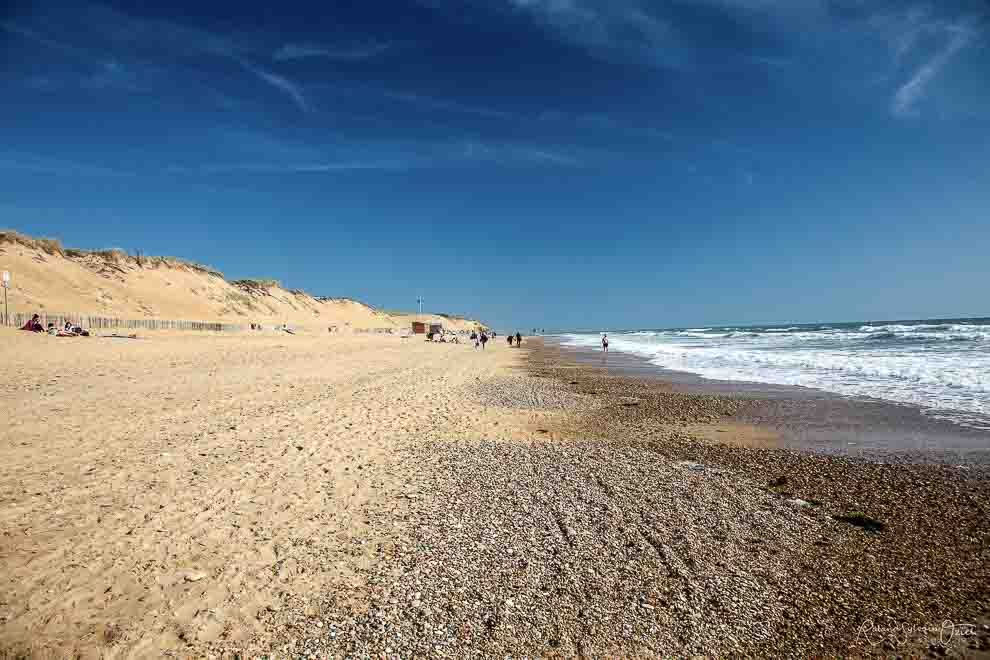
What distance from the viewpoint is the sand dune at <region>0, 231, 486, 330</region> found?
101 ft

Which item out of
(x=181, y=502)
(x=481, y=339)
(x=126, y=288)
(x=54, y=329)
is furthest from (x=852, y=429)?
(x=126, y=288)

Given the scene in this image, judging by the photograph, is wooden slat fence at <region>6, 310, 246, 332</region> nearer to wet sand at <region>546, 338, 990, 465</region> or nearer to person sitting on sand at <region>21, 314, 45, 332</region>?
person sitting on sand at <region>21, 314, 45, 332</region>

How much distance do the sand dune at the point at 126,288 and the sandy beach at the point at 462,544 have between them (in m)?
28.1

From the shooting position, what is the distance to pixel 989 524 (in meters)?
4.65

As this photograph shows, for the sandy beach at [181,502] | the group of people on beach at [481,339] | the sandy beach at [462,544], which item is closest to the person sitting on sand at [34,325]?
the sandy beach at [181,502]

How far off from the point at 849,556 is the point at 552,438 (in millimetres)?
4919

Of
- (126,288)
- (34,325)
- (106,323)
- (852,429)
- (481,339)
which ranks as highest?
(126,288)

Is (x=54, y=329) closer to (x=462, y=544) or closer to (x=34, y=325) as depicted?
(x=34, y=325)

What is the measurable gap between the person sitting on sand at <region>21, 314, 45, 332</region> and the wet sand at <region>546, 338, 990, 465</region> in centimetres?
2611

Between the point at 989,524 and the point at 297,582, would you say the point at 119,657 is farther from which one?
the point at 989,524

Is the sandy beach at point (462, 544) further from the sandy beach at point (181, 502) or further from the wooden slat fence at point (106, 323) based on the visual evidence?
the wooden slat fence at point (106, 323)

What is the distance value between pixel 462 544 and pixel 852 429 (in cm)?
841

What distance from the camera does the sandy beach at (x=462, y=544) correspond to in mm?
3094

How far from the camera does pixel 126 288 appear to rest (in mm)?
39625
